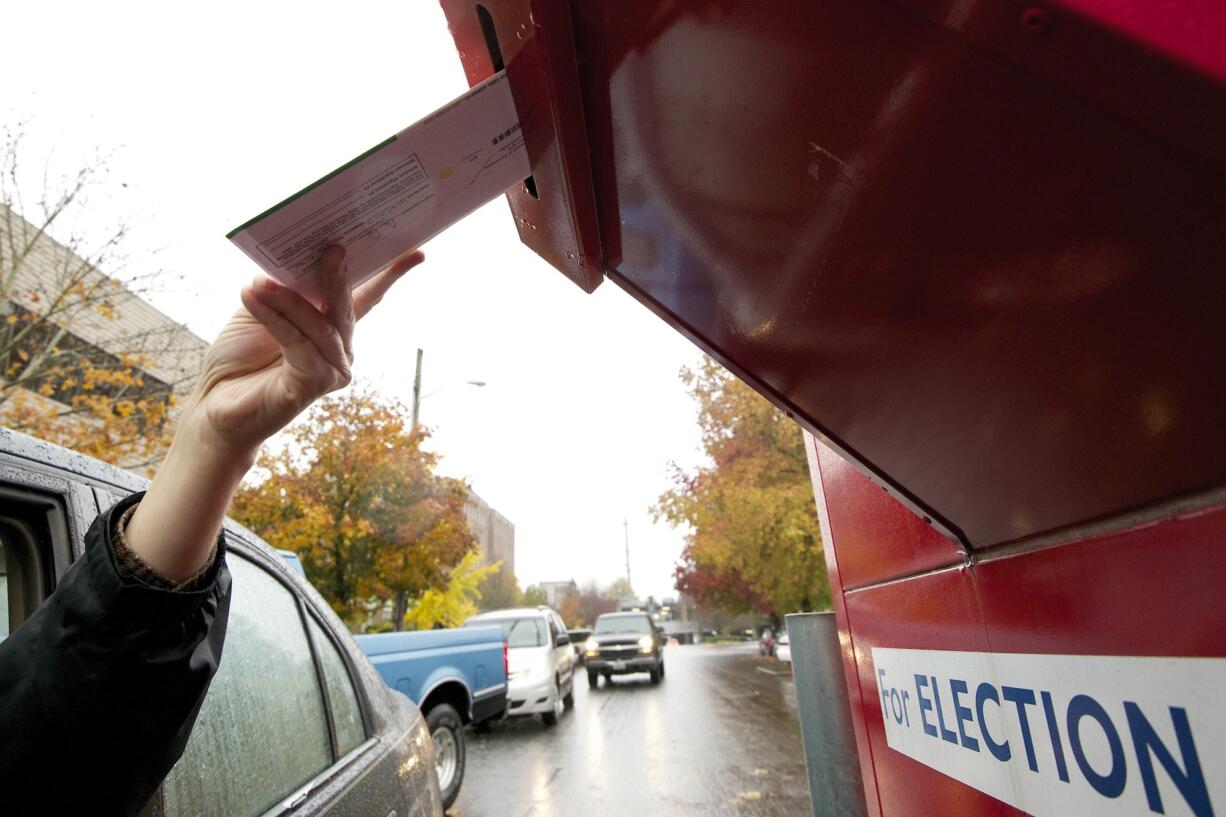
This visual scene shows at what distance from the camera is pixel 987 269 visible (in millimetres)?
771

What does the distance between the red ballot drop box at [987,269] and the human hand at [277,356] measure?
33 cm

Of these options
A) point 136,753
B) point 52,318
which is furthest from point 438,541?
point 136,753

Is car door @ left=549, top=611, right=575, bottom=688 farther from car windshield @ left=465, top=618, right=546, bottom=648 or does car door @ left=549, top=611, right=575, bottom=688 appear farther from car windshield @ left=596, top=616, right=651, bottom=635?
car windshield @ left=596, top=616, right=651, bottom=635

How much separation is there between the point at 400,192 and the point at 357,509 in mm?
12925

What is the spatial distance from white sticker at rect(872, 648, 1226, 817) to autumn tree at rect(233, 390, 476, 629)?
11876 mm

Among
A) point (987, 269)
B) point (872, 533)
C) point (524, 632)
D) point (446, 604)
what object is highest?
point (446, 604)

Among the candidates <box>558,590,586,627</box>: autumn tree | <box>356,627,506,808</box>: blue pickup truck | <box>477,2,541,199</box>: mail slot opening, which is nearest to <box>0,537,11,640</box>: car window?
<box>477,2,541,199</box>: mail slot opening

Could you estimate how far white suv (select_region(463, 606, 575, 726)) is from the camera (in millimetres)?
9945

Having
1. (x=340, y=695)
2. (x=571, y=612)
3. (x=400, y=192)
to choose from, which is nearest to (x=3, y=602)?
(x=340, y=695)

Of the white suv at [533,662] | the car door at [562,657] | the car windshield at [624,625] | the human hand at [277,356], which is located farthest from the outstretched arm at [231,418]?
the car windshield at [624,625]

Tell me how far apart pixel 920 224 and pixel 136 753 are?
1.36 metres

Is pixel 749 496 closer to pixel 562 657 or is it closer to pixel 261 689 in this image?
pixel 562 657

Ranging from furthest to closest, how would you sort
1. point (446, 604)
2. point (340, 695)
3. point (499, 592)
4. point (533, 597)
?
point (533, 597) → point (499, 592) → point (446, 604) → point (340, 695)

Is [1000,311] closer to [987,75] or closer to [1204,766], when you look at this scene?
[987,75]
